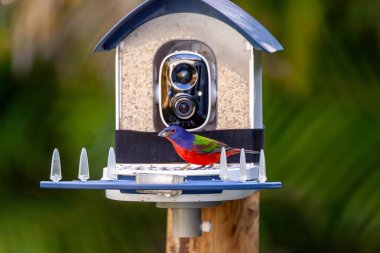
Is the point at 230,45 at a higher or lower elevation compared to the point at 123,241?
higher

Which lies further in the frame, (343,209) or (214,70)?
(343,209)

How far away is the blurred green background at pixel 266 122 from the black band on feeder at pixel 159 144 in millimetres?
2176

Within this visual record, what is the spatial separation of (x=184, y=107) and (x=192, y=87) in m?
→ 0.12

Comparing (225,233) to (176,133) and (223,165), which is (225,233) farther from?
(223,165)

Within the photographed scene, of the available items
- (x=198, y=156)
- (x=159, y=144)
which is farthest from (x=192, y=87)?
(x=198, y=156)

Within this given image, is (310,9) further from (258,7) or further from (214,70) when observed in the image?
(214,70)

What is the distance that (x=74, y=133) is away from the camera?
9.29 metres

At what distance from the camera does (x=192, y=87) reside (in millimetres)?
6625

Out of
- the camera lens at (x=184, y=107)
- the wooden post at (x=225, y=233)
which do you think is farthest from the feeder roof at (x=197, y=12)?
the wooden post at (x=225, y=233)

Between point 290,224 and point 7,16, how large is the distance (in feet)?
8.98

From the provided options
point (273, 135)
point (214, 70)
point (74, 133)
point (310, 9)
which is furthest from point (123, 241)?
point (214, 70)

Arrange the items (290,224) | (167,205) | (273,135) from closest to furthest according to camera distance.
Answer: (167,205) → (273,135) → (290,224)

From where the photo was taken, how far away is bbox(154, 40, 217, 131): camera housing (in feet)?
21.7

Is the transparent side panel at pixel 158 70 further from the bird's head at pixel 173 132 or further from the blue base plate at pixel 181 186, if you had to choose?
the blue base plate at pixel 181 186
